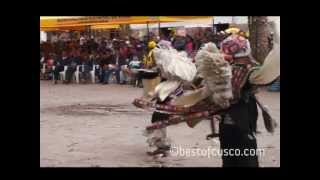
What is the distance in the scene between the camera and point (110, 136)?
9570 millimetres

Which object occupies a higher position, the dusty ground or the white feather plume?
the white feather plume

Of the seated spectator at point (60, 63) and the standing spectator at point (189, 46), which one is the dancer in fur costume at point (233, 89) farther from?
the seated spectator at point (60, 63)

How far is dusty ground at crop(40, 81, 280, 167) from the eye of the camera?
9281 millimetres

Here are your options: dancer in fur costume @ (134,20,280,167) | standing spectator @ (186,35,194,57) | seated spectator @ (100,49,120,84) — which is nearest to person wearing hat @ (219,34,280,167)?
dancer in fur costume @ (134,20,280,167)

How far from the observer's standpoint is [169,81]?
957 centimetres

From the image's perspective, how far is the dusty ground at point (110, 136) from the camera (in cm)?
928

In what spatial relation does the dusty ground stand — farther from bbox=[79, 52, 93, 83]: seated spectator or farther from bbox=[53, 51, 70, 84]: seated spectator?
bbox=[79, 52, 93, 83]: seated spectator

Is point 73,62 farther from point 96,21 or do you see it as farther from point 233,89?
point 233,89

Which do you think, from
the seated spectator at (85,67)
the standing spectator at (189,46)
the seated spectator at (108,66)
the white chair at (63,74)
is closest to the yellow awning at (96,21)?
the standing spectator at (189,46)

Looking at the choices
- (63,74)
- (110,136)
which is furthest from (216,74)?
(63,74)
